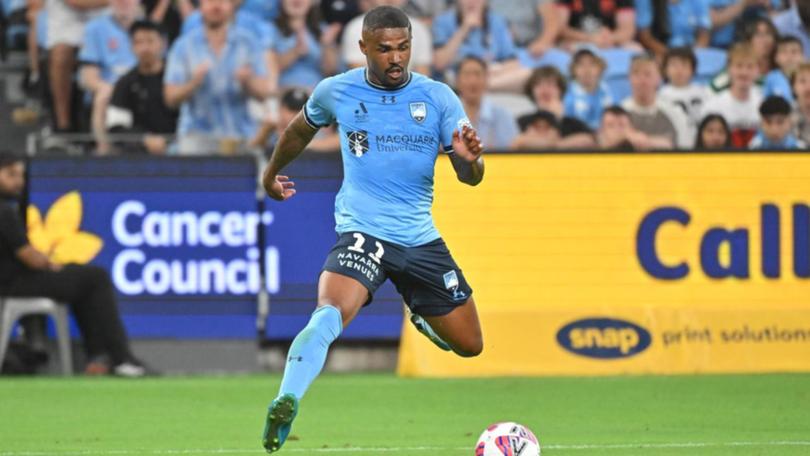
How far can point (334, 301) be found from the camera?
312 inches

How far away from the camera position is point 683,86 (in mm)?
17172

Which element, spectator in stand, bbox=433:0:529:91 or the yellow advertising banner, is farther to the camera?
spectator in stand, bbox=433:0:529:91

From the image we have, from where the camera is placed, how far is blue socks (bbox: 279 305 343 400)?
736 cm

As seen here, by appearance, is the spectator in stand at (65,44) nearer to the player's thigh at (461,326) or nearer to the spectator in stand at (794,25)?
the spectator in stand at (794,25)

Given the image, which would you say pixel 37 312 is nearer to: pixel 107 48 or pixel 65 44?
pixel 107 48

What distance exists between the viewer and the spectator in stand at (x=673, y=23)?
62.2ft

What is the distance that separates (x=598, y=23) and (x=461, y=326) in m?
10.5

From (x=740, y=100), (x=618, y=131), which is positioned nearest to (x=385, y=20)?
(x=618, y=131)

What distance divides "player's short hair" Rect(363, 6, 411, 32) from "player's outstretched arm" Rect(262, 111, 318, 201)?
0.74 m

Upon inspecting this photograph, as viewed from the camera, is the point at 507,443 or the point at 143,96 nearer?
the point at 507,443

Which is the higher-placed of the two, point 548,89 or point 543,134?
point 548,89

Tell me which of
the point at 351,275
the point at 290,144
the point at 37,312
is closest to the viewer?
the point at 351,275

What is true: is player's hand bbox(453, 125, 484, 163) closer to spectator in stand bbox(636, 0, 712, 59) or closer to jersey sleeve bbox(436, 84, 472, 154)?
jersey sleeve bbox(436, 84, 472, 154)

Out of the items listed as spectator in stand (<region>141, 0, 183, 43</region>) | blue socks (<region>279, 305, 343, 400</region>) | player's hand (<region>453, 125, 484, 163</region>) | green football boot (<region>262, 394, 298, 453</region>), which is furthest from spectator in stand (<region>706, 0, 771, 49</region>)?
green football boot (<region>262, 394, 298, 453</region>)
